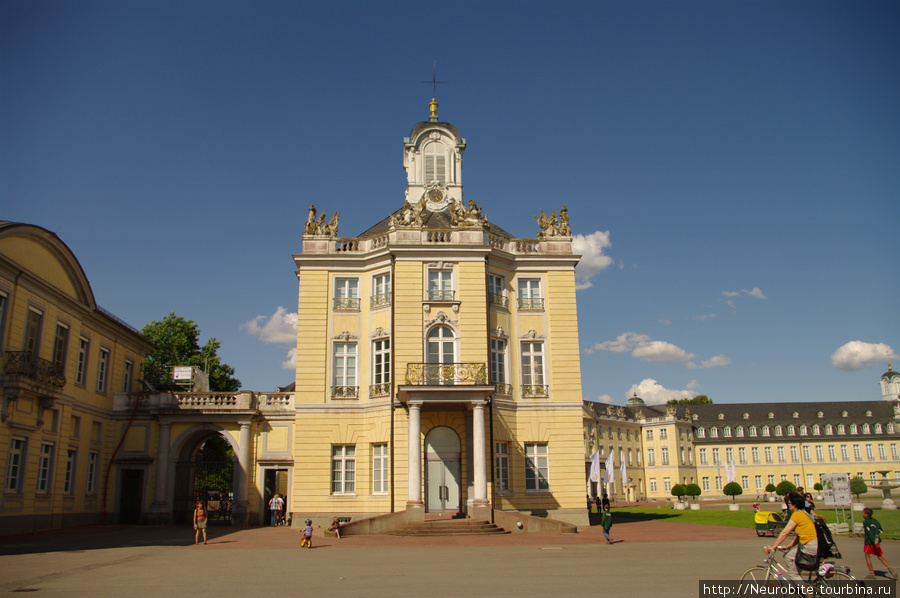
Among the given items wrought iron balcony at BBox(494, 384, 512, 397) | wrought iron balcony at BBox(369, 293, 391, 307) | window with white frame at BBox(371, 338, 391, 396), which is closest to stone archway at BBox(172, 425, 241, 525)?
window with white frame at BBox(371, 338, 391, 396)

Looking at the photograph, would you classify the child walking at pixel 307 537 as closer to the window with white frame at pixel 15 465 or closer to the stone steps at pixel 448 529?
the stone steps at pixel 448 529

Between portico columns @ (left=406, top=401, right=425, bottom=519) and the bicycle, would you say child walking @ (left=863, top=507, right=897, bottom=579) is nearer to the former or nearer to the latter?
the bicycle

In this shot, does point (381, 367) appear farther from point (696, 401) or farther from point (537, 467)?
point (696, 401)

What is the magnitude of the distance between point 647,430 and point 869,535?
8905 cm

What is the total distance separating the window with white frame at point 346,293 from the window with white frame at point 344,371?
178cm

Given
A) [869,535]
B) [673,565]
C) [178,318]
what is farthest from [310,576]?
[178,318]

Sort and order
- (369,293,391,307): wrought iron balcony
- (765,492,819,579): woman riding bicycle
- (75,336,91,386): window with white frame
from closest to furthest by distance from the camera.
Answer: (765,492,819,579): woman riding bicycle
(369,293,391,307): wrought iron balcony
(75,336,91,386): window with white frame

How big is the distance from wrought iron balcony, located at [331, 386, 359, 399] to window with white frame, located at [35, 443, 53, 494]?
39.4ft

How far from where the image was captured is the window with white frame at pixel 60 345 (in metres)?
29.5

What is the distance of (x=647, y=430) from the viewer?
324 ft

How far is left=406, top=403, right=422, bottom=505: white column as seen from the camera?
87.0ft

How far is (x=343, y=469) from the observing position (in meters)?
29.2

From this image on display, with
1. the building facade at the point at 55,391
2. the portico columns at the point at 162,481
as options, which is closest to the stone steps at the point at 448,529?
the portico columns at the point at 162,481

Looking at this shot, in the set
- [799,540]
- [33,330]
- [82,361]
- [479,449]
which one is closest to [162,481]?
[82,361]
